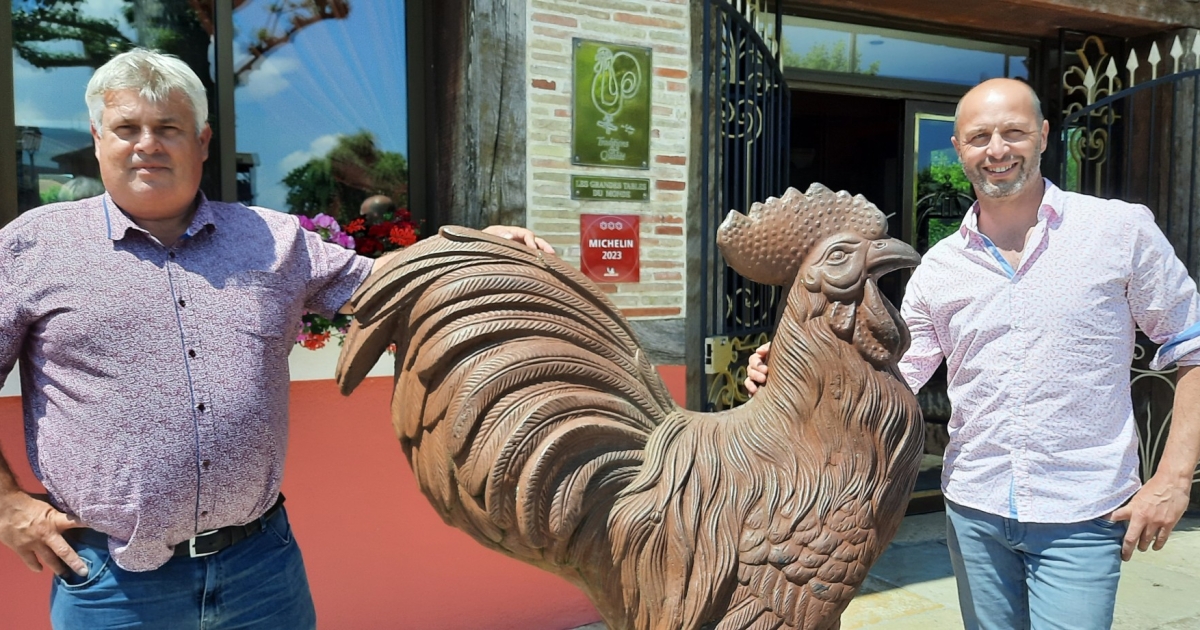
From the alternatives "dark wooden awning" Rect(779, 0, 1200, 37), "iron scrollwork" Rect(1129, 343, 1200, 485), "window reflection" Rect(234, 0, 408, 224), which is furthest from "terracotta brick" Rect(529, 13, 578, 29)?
"iron scrollwork" Rect(1129, 343, 1200, 485)

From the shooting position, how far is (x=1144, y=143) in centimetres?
548

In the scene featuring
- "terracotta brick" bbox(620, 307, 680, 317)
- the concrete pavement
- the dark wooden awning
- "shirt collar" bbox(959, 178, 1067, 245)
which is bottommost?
the concrete pavement

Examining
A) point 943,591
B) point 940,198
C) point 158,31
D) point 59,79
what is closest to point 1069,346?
point 943,591

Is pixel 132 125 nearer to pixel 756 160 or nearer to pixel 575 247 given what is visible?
pixel 575 247

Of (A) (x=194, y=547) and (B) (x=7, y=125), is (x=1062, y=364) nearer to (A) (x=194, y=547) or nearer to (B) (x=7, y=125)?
(A) (x=194, y=547)

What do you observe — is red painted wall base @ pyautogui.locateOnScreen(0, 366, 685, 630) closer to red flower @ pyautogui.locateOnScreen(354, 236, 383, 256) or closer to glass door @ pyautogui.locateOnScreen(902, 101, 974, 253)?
red flower @ pyautogui.locateOnScreen(354, 236, 383, 256)

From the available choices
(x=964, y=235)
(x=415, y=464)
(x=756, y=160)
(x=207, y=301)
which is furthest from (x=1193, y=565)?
(x=207, y=301)

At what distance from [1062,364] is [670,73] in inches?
97.9

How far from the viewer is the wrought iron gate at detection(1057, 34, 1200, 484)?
521cm

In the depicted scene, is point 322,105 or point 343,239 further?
point 322,105

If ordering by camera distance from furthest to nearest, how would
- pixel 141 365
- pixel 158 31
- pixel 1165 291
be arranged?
pixel 158 31
pixel 1165 291
pixel 141 365

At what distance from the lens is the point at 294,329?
1869mm

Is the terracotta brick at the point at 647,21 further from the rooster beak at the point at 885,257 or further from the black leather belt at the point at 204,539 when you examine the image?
the black leather belt at the point at 204,539

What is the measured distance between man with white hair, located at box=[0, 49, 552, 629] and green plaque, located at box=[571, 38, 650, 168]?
2.14m
